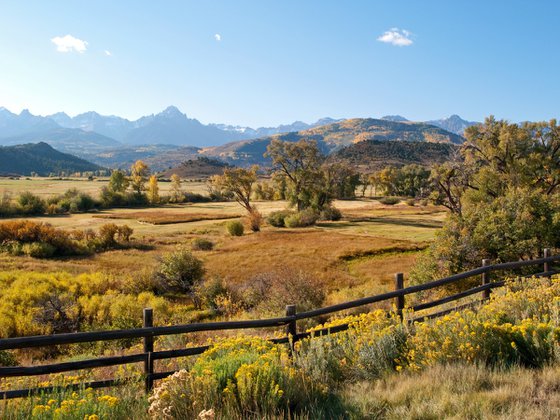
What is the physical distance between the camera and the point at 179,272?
26375mm

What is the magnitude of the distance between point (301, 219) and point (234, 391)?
5170 cm

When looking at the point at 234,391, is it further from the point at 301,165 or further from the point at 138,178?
the point at 138,178

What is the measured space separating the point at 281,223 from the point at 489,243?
37975mm

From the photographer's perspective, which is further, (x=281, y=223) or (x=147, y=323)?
(x=281, y=223)

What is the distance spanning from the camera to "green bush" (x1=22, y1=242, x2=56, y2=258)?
34.4m

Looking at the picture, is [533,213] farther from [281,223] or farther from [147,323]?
[281,223]

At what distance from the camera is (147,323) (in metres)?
6.90

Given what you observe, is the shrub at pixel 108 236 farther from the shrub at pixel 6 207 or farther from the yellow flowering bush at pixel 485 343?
the yellow flowering bush at pixel 485 343

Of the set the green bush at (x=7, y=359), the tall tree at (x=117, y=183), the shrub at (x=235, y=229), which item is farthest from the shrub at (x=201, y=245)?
the tall tree at (x=117, y=183)

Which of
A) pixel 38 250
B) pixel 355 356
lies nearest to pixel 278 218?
pixel 38 250

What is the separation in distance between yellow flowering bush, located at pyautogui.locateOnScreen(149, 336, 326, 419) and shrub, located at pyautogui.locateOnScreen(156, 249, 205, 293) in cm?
2071

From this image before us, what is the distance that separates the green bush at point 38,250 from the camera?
3444 cm

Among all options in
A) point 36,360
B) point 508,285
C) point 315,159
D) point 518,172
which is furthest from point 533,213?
point 315,159

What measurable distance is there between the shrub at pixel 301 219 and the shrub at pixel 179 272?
2943 centimetres
